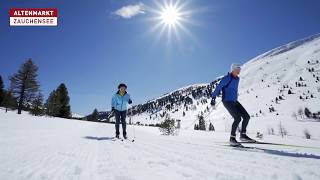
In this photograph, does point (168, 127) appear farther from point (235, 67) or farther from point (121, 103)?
point (235, 67)

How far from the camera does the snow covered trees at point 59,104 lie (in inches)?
2584

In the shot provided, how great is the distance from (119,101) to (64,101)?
6378 centimetres

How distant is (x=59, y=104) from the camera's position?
219ft

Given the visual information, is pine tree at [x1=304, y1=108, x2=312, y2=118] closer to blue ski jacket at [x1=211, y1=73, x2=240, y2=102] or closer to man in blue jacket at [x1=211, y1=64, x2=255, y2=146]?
man in blue jacket at [x1=211, y1=64, x2=255, y2=146]

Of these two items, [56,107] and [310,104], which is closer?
[56,107]

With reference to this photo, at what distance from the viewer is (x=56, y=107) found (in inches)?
2598

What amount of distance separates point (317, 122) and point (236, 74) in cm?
11897

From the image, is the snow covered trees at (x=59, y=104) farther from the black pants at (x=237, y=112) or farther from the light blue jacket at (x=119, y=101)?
the black pants at (x=237, y=112)

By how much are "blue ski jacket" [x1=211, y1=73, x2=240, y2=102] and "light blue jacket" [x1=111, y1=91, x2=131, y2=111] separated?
14.0 ft

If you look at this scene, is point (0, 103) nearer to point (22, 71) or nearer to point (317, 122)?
point (22, 71)

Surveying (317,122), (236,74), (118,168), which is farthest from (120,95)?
(317,122)

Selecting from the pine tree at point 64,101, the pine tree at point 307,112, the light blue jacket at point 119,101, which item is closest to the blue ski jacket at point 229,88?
the light blue jacket at point 119,101

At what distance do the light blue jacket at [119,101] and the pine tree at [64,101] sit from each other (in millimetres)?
62136

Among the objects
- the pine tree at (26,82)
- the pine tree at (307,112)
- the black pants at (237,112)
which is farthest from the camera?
the pine tree at (307,112)
